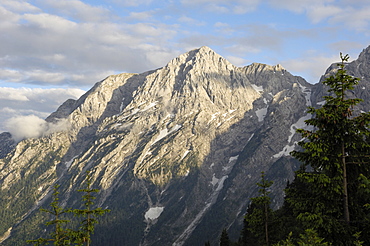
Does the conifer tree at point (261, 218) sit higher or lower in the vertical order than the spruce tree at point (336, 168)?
lower

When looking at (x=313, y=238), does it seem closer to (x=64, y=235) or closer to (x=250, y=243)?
(x=64, y=235)

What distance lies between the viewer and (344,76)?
19.8 m

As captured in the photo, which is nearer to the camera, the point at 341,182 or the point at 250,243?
the point at 341,182

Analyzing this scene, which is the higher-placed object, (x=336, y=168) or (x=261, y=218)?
(x=336, y=168)

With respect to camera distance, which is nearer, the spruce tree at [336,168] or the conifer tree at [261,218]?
the spruce tree at [336,168]

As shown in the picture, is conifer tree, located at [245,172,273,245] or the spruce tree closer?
the spruce tree

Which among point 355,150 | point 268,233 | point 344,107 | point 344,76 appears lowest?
point 268,233

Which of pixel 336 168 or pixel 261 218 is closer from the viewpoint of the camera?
pixel 336 168

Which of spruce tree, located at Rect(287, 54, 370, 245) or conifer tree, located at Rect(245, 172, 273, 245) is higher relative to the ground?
spruce tree, located at Rect(287, 54, 370, 245)

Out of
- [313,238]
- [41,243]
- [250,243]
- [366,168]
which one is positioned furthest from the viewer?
[250,243]

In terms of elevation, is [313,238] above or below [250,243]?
above

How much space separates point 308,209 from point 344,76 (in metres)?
7.95

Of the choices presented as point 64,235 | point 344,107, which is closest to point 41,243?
point 64,235

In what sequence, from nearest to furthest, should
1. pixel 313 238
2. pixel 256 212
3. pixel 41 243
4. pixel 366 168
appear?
pixel 313 238, pixel 366 168, pixel 41 243, pixel 256 212
